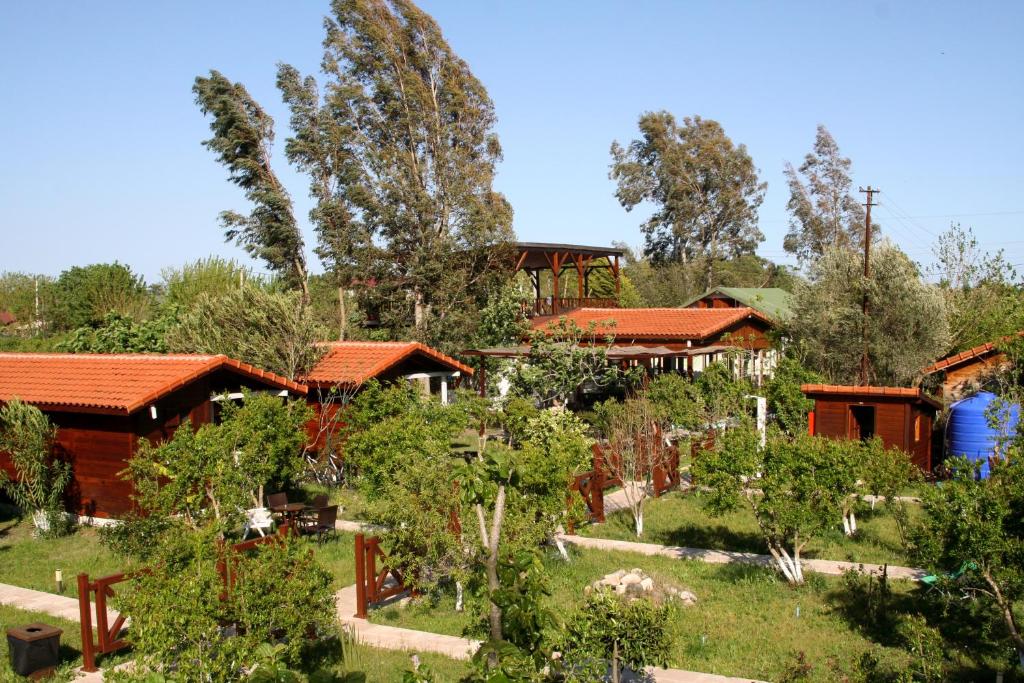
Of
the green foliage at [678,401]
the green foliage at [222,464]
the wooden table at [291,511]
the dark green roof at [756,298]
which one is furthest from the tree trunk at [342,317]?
the wooden table at [291,511]

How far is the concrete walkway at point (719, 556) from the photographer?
1119 cm

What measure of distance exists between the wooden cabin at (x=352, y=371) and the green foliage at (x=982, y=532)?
1191 cm

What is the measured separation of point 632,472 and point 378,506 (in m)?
5.10

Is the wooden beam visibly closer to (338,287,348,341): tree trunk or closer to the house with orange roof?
(338,287,348,341): tree trunk

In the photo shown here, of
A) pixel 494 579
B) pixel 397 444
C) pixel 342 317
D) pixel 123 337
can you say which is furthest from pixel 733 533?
pixel 342 317

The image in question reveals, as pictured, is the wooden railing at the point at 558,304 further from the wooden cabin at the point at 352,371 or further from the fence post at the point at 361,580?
the fence post at the point at 361,580

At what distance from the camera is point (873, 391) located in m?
18.0

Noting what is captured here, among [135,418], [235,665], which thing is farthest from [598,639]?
[135,418]

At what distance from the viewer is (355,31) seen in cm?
3006

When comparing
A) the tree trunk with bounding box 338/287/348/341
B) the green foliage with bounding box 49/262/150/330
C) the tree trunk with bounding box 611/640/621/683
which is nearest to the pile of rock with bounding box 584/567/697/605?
the tree trunk with bounding box 611/640/621/683

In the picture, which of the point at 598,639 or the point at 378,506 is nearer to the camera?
the point at 598,639

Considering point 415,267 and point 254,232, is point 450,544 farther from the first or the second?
point 254,232

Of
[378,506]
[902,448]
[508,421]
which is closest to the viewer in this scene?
[378,506]

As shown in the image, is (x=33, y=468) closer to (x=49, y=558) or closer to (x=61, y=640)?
(x=49, y=558)
